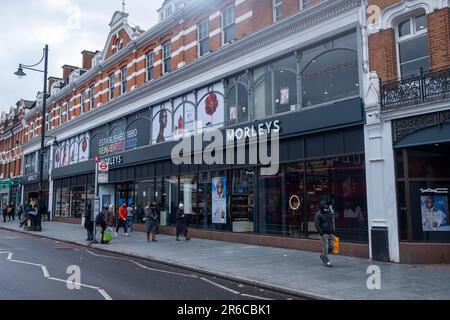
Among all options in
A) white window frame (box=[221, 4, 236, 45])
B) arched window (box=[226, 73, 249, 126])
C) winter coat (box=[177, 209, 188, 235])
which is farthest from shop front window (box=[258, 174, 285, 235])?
white window frame (box=[221, 4, 236, 45])

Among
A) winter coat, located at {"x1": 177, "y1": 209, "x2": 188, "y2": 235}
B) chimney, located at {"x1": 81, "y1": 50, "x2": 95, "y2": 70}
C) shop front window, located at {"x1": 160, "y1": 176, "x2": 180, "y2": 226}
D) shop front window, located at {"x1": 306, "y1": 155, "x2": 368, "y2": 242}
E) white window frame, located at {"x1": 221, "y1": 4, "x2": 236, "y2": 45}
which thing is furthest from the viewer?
chimney, located at {"x1": 81, "y1": 50, "x2": 95, "y2": 70}

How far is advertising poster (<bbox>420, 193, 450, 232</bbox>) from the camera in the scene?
11734 millimetres

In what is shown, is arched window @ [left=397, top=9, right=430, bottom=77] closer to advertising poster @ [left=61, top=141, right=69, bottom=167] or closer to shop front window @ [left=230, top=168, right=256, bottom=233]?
shop front window @ [left=230, top=168, right=256, bottom=233]

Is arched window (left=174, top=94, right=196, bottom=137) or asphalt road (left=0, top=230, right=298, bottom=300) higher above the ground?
arched window (left=174, top=94, right=196, bottom=137)

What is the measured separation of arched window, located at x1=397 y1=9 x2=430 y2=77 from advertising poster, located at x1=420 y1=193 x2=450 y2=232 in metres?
3.60

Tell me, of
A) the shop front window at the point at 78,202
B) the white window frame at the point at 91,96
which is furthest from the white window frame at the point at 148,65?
the shop front window at the point at 78,202

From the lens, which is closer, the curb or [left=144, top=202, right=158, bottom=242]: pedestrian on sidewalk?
the curb

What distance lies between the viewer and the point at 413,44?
41.0ft

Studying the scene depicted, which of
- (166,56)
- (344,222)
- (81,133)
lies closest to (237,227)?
(344,222)

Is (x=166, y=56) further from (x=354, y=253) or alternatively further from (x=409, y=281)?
(x=409, y=281)

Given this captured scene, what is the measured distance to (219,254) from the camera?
46.1ft

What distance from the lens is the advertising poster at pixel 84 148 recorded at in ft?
102

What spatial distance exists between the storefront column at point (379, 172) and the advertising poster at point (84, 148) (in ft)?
75.9

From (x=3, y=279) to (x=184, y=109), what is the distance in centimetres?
1360
